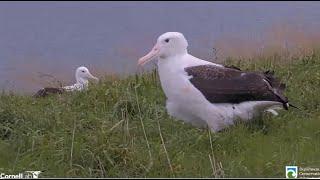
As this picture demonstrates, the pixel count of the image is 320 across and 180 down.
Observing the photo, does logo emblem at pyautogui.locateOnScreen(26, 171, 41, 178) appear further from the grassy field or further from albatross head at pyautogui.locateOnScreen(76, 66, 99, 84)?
albatross head at pyautogui.locateOnScreen(76, 66, 99, 84)

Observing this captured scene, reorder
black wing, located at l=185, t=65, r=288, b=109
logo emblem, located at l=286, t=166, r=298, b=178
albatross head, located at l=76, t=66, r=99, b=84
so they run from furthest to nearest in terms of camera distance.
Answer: albatross head, located at l=76, t=66, r=99, b=84 < black wing, located at l=185, t=65, r=288, b=109 < logo emblem, located at l=286, t=166, r=298, b=178

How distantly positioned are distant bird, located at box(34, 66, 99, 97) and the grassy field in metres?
1.35

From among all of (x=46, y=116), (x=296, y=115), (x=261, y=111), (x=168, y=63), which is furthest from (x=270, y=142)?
(x=46, y=116)

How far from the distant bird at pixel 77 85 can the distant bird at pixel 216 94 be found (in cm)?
241

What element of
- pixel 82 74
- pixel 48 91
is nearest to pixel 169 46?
pixel 48 91

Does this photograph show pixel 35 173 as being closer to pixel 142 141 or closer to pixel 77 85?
pixel 142 141

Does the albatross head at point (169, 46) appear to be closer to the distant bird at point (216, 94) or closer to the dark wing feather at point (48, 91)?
the distant bird at point (216, 94)

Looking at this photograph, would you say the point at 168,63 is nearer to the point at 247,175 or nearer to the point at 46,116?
the point at 46,116

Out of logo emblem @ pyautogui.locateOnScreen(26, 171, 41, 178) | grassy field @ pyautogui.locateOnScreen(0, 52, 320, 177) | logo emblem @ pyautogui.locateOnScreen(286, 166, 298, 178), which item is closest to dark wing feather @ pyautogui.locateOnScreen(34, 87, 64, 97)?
grassy field @ pyautogui.locateOnScreen(0, 52, 320, 177)

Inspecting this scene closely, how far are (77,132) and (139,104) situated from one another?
1.10 meters

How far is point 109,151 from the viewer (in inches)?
191

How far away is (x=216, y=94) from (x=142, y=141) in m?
0.80

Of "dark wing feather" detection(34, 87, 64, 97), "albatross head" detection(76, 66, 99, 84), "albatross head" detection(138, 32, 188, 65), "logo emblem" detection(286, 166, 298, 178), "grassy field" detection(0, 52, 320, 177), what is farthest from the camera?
"albatross head" detection(76, 66, 99, 84)

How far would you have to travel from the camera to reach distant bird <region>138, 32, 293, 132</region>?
5.76 metres
